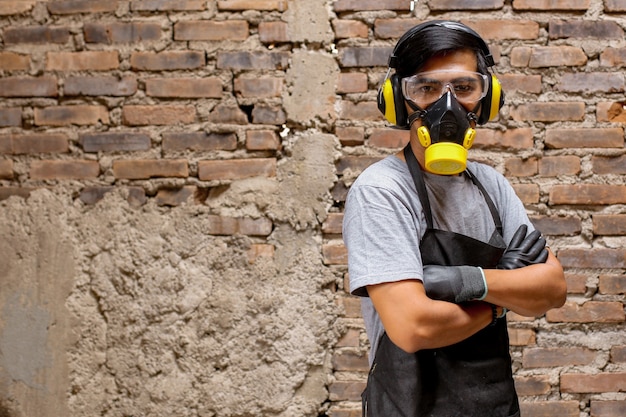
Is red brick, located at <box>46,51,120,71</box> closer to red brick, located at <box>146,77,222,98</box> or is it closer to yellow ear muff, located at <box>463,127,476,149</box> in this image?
red brick, located at <box>146,77,222,98</box>

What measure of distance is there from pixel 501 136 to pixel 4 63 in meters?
1.94

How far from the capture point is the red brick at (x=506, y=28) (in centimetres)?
212

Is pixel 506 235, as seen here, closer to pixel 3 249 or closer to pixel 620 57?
pixel 620 57

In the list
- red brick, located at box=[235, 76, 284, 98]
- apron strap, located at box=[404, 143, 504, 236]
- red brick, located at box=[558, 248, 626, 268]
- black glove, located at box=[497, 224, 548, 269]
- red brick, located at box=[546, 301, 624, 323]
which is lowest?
red brick, located at box=[546, 301, 624, 323]

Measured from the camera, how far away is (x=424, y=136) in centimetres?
134

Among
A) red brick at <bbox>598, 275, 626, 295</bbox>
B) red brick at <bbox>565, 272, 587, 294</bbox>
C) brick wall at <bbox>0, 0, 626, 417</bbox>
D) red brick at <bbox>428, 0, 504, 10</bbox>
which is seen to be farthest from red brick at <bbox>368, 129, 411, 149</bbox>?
red brick at <bbox>598, 275, 626, 295</bbox>

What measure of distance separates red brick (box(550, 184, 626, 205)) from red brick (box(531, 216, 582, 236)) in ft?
0.21

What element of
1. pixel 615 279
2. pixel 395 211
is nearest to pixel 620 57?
pixel 615 279

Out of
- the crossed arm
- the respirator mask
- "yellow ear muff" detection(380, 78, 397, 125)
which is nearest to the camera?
the crossed arm

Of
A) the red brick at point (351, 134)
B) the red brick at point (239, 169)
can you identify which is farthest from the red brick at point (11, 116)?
the red brick at point (351, 134)

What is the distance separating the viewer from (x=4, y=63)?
2.20 m

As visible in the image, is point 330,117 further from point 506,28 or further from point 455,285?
point 455,285

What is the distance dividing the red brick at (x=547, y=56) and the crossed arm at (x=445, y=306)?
1072mm

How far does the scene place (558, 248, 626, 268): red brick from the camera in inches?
83.0
